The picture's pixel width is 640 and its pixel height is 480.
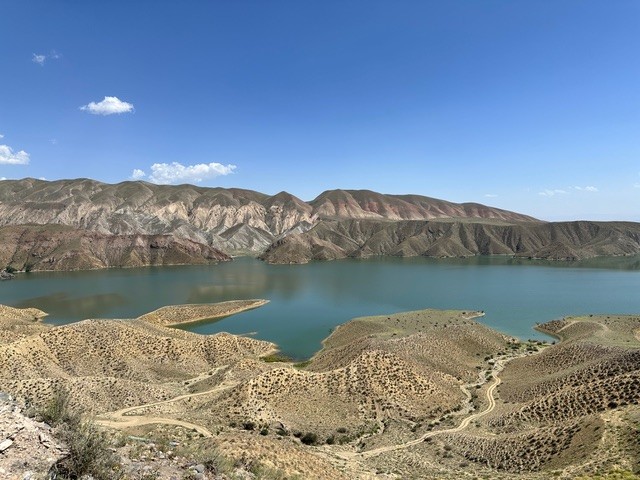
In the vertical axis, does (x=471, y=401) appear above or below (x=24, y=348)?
below

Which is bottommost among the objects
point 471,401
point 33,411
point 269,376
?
point 471,401

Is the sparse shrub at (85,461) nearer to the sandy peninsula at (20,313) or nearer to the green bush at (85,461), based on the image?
the green bush at (85,461)

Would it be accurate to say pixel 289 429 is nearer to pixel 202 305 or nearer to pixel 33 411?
pixel 33 411

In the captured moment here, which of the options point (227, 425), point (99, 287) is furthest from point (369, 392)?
point (99, 287)

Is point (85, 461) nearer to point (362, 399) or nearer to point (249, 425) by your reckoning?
point (249, 425)

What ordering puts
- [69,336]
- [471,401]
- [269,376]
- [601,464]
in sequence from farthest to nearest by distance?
[69,336] < [471,401] < [269,376] < [601,464]

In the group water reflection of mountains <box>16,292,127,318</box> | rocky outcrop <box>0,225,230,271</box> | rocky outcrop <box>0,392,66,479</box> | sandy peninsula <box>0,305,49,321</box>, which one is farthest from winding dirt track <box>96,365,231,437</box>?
rocky outcrop <box>0,225,230,271</box>

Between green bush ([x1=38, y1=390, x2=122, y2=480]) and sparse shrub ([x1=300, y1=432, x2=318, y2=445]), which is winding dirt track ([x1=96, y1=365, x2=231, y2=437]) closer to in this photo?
sparse shrub ([x1=300, y1=432, x2=318, y2=445])

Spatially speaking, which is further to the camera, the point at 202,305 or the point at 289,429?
the point at 202,305
